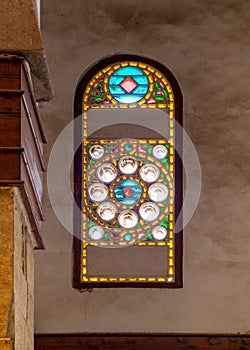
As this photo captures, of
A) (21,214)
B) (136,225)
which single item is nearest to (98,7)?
(136,225)

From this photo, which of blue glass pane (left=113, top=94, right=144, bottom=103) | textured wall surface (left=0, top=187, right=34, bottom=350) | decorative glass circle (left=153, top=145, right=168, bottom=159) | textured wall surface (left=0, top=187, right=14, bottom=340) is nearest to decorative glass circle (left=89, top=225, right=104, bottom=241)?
decorative glass circle (left=153, top=145, right=168, bottom=159)

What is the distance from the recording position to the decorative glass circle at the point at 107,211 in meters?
11.2

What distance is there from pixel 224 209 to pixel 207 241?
1.07ft

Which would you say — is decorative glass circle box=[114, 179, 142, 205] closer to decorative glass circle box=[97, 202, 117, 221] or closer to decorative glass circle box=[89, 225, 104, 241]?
decorative glass circle box=[97, 202, 117, 221]

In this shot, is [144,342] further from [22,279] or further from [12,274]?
[12,274]

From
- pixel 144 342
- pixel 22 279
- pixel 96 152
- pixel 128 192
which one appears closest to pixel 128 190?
pixel 128 192

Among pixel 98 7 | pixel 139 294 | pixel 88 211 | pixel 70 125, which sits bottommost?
pixel 139 294

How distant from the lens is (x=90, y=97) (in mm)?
11336

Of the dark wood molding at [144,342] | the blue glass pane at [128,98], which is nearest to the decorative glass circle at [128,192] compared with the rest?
the blue glass pane at [128,98]

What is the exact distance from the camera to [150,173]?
1123 centimetres

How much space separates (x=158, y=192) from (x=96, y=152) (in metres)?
0.65

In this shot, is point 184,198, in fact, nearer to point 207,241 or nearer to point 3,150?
point 207,241

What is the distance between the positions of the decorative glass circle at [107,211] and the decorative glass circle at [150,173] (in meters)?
0.37

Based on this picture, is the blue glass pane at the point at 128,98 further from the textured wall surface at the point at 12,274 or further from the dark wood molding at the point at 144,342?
the textured wall surface at the point at 12,274
